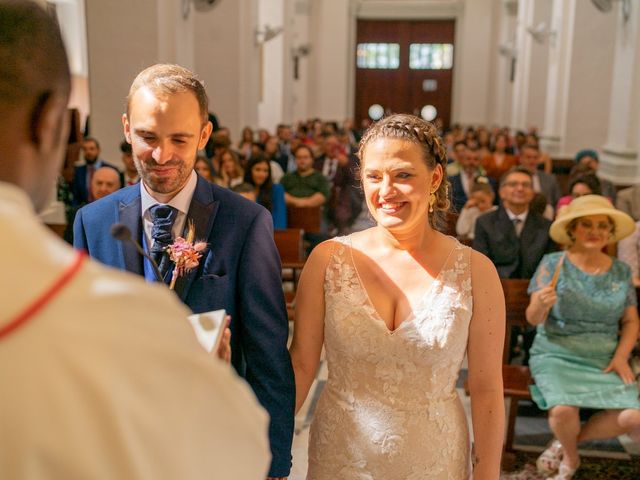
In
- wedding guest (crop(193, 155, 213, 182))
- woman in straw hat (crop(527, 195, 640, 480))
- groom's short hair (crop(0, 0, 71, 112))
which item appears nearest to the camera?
groom's short hair (crop(0, 0, 71, 112))

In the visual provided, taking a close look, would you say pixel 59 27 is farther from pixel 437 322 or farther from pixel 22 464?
pixel 437 322

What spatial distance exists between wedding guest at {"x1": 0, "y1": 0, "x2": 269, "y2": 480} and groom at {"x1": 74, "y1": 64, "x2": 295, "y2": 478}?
935 mm

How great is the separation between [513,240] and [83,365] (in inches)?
196

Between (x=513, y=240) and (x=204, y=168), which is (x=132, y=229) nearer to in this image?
(x=513, y=240)

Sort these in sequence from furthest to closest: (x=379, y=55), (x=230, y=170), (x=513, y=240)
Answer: (x=379, y=55) < (x=230, y=170) < (x=513, y=240)

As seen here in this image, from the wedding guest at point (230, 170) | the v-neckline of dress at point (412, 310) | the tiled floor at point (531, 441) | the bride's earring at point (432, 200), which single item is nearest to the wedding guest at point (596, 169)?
the tiled floor at point (531, 441)

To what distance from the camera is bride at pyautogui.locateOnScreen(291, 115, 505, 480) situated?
211 centimetres

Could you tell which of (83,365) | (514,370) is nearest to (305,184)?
(514,370)

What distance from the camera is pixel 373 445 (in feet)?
6.96

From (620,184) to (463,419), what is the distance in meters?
7.14

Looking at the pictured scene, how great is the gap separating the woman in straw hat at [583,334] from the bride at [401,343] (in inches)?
71.8

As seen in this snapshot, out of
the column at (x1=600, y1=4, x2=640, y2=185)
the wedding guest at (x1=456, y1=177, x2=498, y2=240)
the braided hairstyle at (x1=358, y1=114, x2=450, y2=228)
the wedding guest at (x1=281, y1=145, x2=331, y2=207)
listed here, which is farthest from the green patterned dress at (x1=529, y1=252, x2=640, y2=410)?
the column at (x1=600, y1=4, x2=640, y2=185)

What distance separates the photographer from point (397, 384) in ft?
6.97

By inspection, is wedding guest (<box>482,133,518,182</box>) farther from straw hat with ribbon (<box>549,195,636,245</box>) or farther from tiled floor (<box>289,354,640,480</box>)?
straw hat with ribbon (<box>549,195,636,245</box>)
